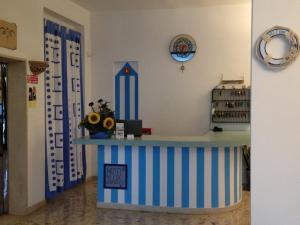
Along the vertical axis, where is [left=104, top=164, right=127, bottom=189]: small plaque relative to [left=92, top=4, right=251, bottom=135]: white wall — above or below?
below

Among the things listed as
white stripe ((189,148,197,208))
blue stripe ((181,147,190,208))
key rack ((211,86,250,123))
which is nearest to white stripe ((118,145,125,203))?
blue stripe ((181,147,190,208))

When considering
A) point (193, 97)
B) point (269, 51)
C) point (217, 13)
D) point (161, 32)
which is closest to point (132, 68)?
point (161, 32)

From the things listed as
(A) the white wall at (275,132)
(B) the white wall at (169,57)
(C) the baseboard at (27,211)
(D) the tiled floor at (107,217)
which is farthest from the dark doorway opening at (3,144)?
(A) the white wall at (275,132)

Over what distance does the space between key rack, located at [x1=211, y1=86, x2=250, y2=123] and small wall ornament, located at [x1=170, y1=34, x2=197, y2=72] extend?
28.4 inches

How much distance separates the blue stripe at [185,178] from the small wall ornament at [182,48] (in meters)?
1.99

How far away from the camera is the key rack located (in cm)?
583

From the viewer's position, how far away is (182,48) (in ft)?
19.9

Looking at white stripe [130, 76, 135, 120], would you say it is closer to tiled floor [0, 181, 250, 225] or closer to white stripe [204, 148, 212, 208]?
tiled floor [0, 181, 250, 225]

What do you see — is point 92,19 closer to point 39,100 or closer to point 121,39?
point 121,39

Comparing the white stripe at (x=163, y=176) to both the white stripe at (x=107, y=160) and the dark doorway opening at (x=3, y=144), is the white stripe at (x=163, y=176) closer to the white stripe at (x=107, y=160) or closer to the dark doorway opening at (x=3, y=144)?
the white stripe at (x=107, y=160)

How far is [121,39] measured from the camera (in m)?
6.35

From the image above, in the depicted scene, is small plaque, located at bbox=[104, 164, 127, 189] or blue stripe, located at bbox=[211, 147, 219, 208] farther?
small plaque, located at bbox=[104, 164, 127, 189]

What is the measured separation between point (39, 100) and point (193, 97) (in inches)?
100

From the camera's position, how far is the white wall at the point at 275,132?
8.63ft
